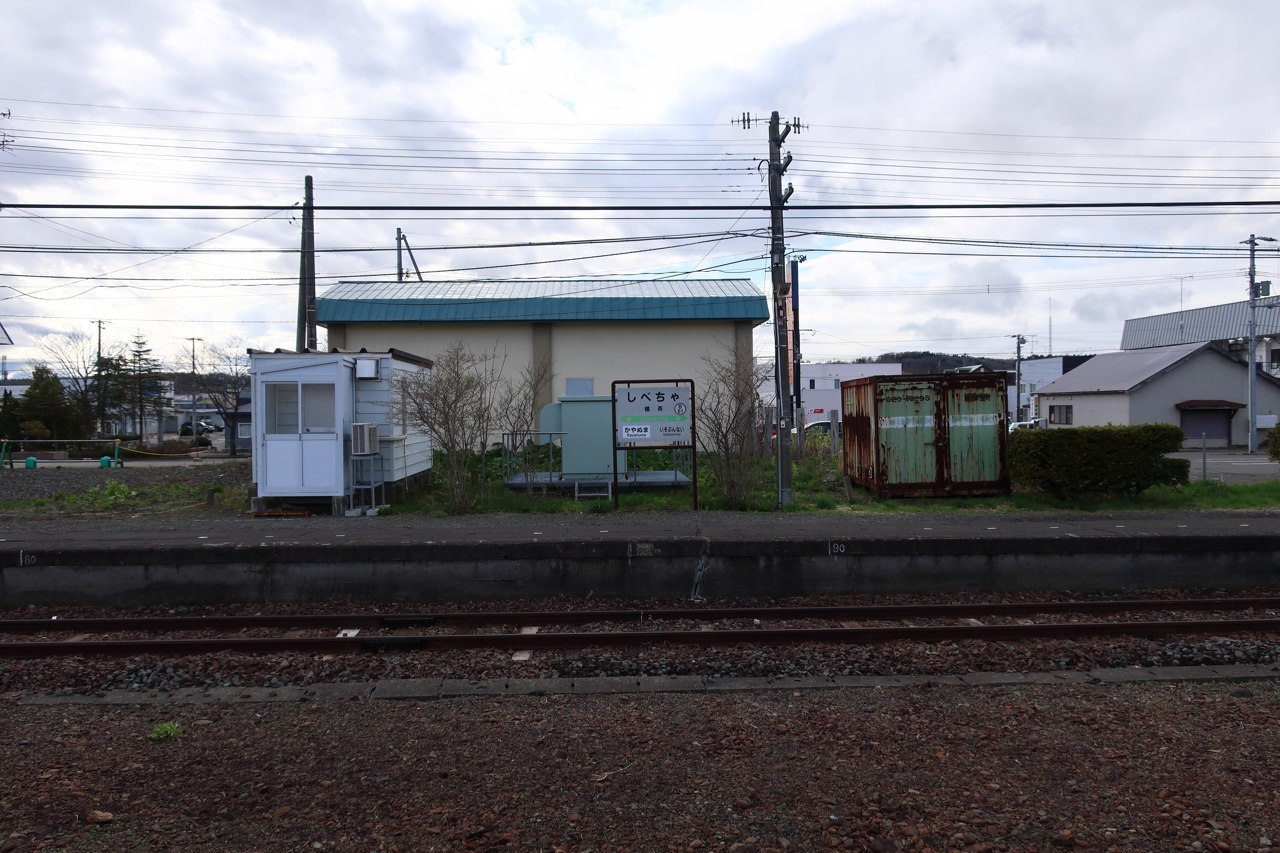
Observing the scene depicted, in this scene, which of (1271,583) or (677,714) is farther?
(1271,583)

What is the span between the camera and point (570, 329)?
25.0m

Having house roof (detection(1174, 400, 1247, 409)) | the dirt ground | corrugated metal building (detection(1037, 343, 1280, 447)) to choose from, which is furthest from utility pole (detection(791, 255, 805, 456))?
A: house roof (detection(1174, 400, 1247, 409))

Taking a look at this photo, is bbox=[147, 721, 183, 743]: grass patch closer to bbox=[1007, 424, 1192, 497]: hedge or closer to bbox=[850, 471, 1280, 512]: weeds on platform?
bbox=[850, 471, 1280, 512]: weeds on platform

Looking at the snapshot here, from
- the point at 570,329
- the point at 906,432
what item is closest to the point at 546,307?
the point at 570,329

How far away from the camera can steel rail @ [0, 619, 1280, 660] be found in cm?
723

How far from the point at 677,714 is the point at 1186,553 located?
757 cm

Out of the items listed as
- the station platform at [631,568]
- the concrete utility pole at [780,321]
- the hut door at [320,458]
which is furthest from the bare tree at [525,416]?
the station platform at [631,568]

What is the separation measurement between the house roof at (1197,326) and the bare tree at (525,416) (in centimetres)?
4857

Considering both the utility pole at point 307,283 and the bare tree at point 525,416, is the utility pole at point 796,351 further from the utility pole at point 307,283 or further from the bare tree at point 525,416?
the utility pole at point 307,283

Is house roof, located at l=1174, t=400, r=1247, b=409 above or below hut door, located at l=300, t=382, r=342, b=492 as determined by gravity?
above

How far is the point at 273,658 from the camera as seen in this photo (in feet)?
23.0

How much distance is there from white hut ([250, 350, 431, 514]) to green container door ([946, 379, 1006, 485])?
10.8 meters

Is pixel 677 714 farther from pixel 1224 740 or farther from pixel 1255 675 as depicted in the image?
pixel 1255 675

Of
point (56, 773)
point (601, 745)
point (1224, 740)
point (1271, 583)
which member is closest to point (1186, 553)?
point (1271, 583)
